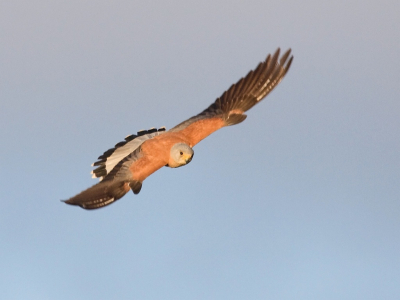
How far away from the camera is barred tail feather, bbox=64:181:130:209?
13922 millimetres

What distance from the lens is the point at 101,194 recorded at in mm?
14477

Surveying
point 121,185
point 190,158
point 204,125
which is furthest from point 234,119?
point 121,185

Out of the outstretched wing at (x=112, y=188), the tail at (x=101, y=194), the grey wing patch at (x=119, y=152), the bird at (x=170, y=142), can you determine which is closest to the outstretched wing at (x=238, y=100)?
the bird at (x=170, y=142)

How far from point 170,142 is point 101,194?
2.30 metres

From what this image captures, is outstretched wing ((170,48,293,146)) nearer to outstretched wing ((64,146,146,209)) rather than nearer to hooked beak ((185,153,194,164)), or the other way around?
hooked beak ((185,153,194,164))

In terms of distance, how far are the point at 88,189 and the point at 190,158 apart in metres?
2.60

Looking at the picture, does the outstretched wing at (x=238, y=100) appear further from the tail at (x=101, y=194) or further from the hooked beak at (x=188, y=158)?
the tail at (x=101, y=194)

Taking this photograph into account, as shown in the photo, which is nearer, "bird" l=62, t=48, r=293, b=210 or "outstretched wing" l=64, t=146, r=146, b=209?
"outstretched wing" l=64, t=146, r=146, b=209

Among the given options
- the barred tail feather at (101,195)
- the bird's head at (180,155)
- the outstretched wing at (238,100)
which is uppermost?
the outstretched wing at (238,100)

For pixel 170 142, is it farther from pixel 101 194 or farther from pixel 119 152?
pixel 101 194

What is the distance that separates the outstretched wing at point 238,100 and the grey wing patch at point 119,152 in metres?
0.79

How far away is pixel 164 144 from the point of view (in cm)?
1569

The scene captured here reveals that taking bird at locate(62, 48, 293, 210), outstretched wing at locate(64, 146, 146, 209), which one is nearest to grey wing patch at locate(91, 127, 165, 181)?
bird at locate(62, 48, 293, 210)

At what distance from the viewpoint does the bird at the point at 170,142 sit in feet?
48.4
